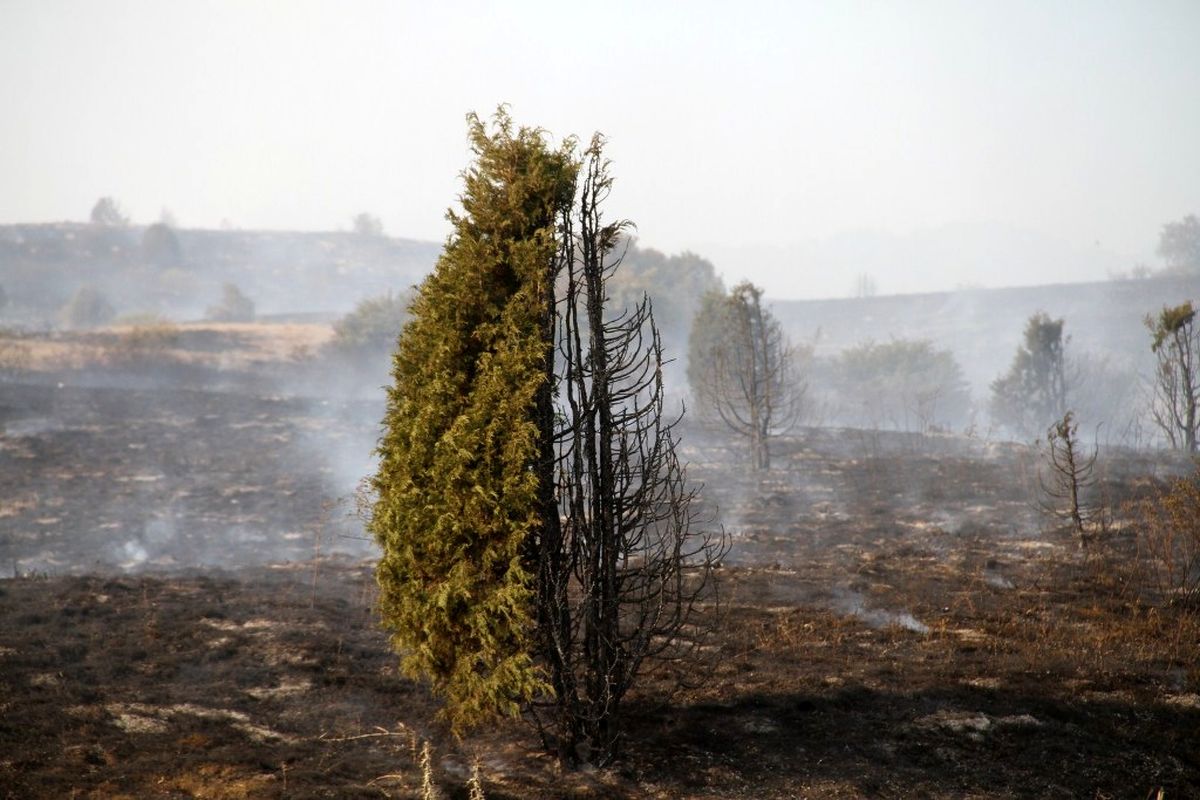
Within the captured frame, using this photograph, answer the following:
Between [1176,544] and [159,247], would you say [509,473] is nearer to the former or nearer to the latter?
[1176,544]

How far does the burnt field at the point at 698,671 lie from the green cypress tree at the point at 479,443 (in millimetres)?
869

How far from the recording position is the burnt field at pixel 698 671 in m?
Answer: 6.85

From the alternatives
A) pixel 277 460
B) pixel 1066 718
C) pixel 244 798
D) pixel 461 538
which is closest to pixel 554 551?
pixel 461 538

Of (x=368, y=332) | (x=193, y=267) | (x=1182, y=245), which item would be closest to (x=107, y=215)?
(x=193, y=267)

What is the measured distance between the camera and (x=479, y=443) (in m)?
6.65

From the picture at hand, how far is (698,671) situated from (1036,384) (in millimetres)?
30366

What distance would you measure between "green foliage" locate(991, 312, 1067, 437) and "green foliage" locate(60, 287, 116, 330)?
55.9 meters

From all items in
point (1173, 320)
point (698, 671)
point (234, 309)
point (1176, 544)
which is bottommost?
point (1176, 544)

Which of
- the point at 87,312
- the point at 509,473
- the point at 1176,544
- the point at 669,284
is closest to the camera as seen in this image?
the point at 509,473

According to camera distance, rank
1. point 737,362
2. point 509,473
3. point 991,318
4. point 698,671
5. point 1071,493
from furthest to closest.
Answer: point 991,318
point 737,362
point 1071,493
point 698,671
point 509,473

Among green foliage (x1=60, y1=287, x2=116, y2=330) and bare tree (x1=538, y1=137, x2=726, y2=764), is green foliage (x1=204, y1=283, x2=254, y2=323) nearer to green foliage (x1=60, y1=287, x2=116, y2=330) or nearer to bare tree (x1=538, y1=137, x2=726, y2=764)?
green foliage (x1=60, y1=287, x2=116, y2=330)

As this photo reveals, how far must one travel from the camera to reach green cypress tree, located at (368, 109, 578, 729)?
6570 millimetres

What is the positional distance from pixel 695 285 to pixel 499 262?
161ft

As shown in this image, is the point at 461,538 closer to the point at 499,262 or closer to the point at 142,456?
the point at 499,262
